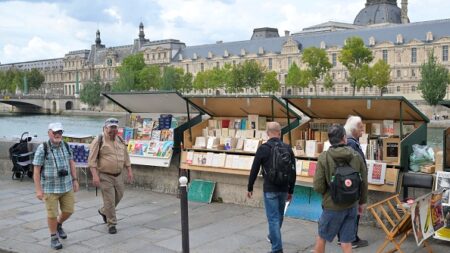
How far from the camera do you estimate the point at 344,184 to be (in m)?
4.63

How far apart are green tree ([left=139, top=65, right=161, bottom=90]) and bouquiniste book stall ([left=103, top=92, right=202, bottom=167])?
87.6m

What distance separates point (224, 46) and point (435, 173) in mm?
101220

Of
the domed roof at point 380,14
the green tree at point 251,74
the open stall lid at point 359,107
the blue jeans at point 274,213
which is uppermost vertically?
the domed roof at point 380,14

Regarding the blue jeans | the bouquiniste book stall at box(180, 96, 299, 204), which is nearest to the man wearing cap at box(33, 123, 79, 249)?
the blue jeans

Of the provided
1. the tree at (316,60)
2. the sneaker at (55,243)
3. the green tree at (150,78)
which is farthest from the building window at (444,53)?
the sneaker at (55,243)

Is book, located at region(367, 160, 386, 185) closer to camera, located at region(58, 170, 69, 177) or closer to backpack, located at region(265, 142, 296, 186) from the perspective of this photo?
backpack, located at region(265, 142, 296, 186)

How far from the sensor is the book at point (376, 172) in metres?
6.73

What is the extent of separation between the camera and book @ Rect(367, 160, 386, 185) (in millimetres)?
6727

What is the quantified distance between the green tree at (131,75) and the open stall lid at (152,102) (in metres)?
85.7

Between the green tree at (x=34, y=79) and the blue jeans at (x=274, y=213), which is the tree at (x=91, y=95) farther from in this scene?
the blue jeans at (x=274, y=213)

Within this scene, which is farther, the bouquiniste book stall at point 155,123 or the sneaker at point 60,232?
the bouquiniste book stall at point 155,123

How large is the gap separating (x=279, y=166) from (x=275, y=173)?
0.26ft

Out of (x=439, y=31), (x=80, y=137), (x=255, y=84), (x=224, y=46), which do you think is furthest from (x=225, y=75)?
(x=80, y=137)

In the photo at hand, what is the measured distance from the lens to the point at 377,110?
747cm
